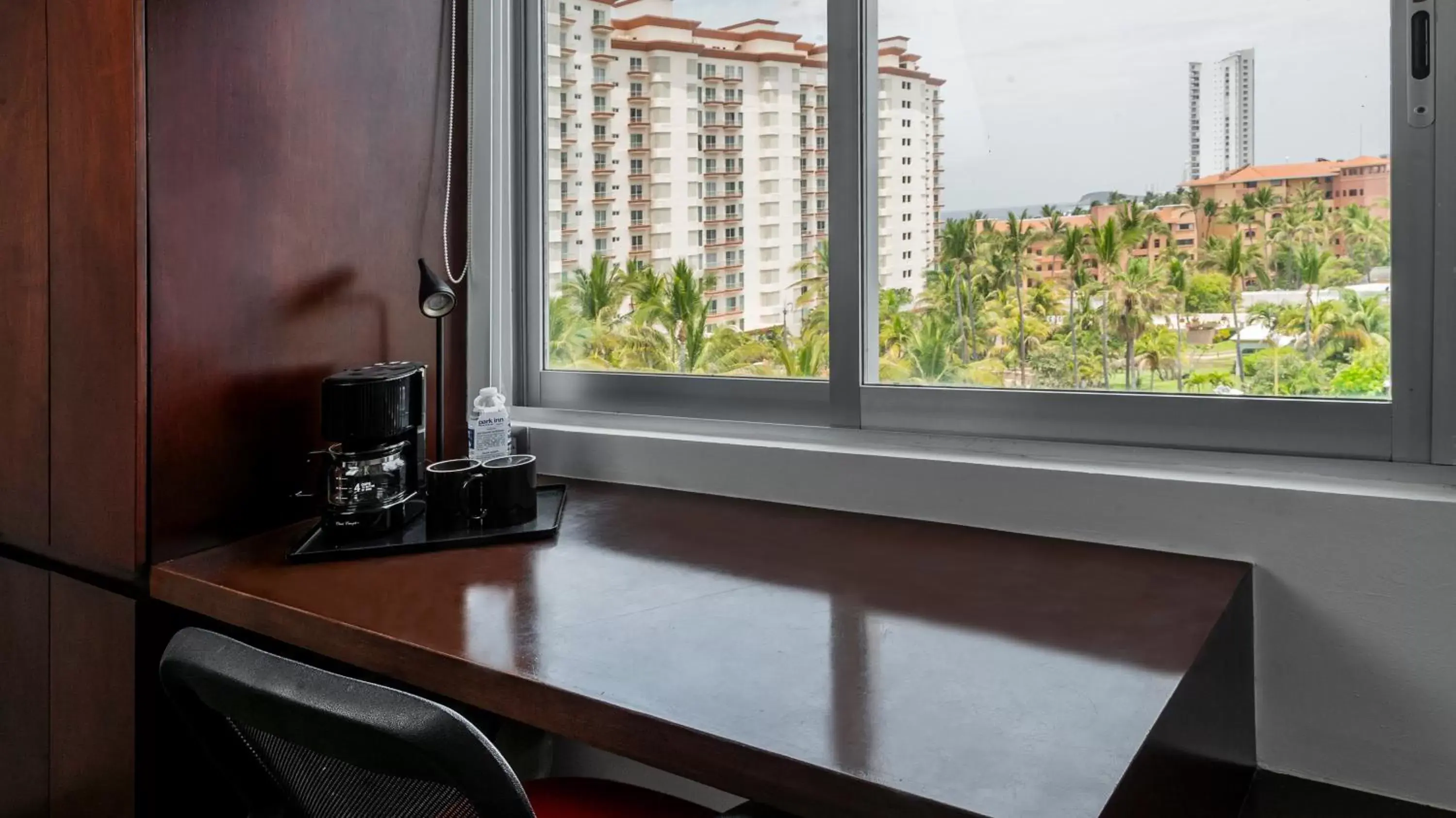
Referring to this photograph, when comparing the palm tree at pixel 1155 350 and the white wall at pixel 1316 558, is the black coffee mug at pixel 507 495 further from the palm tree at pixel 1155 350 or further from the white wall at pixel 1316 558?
the palm tree at pixel 1155 350

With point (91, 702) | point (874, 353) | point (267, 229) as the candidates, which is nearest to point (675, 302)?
point (874, 353)

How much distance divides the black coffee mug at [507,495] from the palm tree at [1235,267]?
3.35 feet

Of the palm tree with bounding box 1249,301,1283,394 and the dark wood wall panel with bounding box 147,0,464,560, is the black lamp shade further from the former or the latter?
the palm tree with bounding box 1249,301,1283,394

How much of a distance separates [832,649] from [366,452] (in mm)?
768

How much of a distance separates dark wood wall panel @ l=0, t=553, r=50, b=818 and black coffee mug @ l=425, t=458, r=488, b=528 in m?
0.58

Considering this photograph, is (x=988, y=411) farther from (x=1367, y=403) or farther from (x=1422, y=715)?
Answer: (x=1422, y=715)

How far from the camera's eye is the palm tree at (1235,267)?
4.09ft

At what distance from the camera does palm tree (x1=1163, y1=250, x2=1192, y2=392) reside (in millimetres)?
1284

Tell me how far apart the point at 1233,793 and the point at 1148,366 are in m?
0.59

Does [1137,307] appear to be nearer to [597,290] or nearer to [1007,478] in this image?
[1007,478]

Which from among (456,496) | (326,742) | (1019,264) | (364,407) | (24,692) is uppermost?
(1019,264)

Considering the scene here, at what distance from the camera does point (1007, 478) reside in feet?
4.13

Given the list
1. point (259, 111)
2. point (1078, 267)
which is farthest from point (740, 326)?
point (259, 111)

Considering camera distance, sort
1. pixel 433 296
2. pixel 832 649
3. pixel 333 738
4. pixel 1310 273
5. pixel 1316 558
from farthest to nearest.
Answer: pixel 433 296 < pixel 1310 273 < pixel 1316 558 < pixel 832 649 < pixel 333 738
